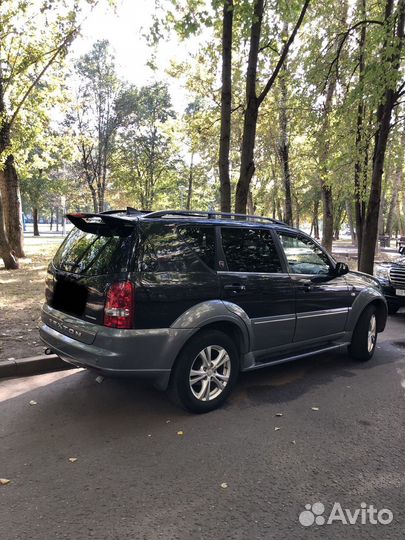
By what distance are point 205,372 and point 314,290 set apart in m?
1.84

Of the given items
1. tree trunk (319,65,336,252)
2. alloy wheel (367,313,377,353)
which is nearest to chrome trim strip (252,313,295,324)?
alloy wheel (367,313,377,353)

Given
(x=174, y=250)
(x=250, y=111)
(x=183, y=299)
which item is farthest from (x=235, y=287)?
(x=250, y=111)

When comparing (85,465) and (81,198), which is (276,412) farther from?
(81,198)

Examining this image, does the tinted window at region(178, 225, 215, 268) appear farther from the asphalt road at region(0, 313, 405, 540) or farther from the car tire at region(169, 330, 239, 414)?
the asphalt road at region(0, 313, 405, 540)

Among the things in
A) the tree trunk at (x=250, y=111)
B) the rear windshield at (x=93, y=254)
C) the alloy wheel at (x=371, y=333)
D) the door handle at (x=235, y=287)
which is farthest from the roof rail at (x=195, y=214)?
the tree trunk at (x=250, y=111)

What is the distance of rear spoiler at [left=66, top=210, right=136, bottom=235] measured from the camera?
3.90 m

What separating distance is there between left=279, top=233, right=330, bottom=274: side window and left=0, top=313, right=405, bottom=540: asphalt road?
1.35m

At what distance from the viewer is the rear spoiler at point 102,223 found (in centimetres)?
390

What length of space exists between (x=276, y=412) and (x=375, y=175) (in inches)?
340

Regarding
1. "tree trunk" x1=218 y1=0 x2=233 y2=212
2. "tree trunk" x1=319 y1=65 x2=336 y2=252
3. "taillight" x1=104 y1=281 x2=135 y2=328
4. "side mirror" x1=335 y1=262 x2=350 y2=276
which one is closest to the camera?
"taillight" x1=104 y1=281 x2=135 y2=328

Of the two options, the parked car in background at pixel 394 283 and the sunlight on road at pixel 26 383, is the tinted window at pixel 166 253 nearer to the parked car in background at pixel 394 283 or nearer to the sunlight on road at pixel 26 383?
the sunlight on road at pixel 26 383

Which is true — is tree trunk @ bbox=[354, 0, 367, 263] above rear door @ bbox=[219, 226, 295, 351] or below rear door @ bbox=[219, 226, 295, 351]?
above

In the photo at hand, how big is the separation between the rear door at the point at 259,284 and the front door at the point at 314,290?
0.18 metres

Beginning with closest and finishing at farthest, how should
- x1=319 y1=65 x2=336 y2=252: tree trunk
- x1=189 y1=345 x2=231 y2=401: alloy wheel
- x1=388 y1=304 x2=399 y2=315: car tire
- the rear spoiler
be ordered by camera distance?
the rear spoiler → x1=189 y1=345 x2=231 y2=401: alloy wheel → x1=388 y1=304 x2=399 y2=315: car tire → x1=319 y1=65 x2=336 y2=252: tree trunk
